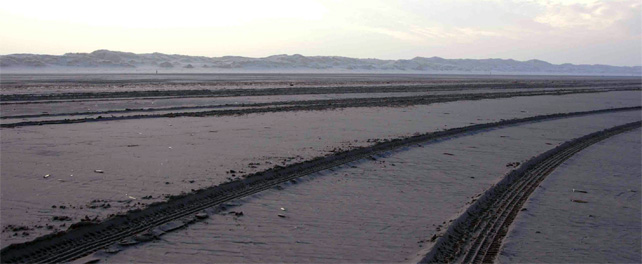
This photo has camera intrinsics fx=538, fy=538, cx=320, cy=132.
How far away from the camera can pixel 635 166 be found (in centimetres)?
1120

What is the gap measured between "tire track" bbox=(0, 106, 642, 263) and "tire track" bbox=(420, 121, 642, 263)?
115 inches

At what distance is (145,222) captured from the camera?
6.28m

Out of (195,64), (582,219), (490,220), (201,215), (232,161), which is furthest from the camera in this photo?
(195,64)

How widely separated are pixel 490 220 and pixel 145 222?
4288mm

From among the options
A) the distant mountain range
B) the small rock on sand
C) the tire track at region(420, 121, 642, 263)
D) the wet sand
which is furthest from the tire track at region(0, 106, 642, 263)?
the distant mountain range

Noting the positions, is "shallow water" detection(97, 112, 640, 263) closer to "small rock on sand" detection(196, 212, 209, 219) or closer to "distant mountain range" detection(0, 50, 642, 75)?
"small rock on sand" detection(196, 212, 209, 219)

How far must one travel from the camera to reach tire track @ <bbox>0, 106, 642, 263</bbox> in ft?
17.2

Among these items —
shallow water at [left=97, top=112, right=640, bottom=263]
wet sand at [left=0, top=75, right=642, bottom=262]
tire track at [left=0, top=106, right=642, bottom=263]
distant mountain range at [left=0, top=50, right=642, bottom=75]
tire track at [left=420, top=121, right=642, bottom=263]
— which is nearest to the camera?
tire track at [left=0, top=106, right=642, bottom=263]

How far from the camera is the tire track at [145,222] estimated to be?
207 inches

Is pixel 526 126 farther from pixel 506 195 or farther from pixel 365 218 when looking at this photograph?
pixel 365 218

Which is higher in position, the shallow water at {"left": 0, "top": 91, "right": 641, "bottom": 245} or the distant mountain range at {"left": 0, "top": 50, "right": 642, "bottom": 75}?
the distant mountain range at {"left": 0, "top": 50, "right": 642, "bottom": 75}

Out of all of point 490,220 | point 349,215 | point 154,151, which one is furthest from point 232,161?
point 490,220

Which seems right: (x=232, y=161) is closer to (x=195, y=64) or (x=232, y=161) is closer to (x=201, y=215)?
(x=201, y=215)

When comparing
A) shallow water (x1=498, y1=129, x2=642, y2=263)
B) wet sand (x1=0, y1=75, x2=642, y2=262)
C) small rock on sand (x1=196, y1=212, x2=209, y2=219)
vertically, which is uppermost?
wet sand (x1=0, y1=75, x2=642, y2=262)
